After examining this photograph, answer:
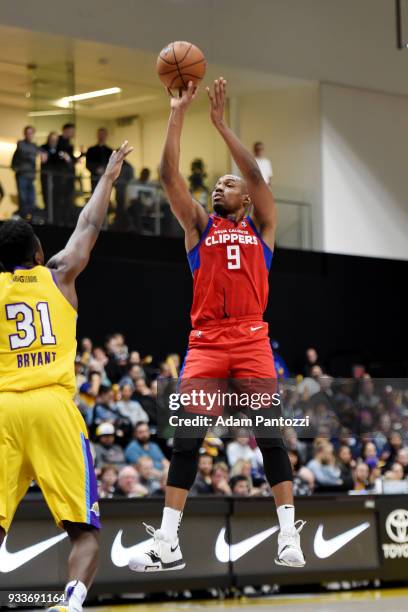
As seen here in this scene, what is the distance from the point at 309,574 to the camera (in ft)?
40.4

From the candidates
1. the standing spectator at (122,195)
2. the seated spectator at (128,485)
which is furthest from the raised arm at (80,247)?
the standing spectator at (122,195)

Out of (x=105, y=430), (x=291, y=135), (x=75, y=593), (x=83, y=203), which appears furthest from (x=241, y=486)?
(x=291, y=135)

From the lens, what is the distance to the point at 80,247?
6949mm

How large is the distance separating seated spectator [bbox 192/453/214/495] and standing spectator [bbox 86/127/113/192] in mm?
6065

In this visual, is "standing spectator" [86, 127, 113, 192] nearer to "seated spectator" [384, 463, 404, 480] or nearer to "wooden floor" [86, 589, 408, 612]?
"seated spectator" [384, 463, 404, 480]

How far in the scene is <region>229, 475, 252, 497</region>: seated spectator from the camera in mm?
13344

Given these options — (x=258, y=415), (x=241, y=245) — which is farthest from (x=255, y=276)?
(x=258, y=415)

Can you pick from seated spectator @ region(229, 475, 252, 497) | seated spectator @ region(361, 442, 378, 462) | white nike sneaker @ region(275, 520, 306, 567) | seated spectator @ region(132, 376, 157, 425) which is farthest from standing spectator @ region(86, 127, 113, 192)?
white nike sneaker @ region(275, 520, 306, 567)

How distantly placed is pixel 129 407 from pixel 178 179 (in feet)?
25.0

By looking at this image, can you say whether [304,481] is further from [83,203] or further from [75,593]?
[75,593]

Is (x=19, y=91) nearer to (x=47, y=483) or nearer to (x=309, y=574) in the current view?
(x=309, y=574)

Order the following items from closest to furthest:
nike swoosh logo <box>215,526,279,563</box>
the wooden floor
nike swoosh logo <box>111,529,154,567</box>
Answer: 1. the wooden floor
2. nike swoosh logo <box>111,529,154,567</box>
3. nike swoosh logo <box>215,526,279,563</box>

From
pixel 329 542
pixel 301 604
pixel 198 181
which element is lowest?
pixel 301 604

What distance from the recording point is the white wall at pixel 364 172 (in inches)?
913
